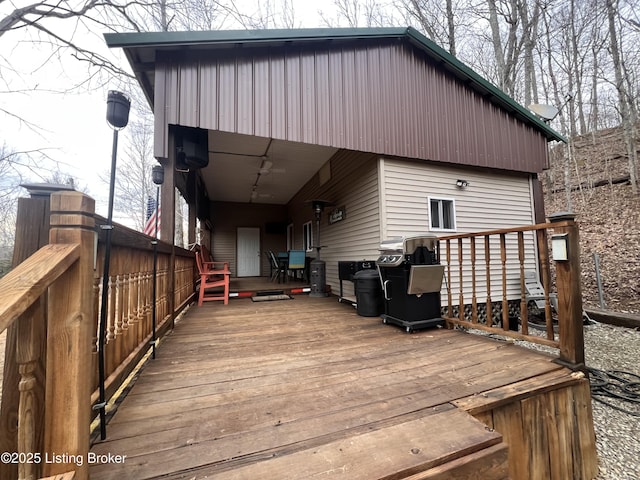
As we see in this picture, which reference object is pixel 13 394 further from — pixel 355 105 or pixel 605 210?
pixel 605 210

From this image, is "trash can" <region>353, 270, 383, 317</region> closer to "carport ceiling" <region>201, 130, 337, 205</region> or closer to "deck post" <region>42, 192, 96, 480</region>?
"carport ceiling" <region>201, 130, 337, 205</region>

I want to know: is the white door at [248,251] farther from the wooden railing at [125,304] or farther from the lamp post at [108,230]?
the lamp post at [108,230]

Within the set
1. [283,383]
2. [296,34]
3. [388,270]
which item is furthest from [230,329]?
[296,34]

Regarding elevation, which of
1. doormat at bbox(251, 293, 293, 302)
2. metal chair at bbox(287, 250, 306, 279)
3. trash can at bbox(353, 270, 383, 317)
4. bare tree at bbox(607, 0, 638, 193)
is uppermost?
bare tree at bbox(607, 0, 638, 193)

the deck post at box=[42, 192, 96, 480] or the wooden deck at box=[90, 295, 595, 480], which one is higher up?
the deck post at box=[42, 192, 96, 480]

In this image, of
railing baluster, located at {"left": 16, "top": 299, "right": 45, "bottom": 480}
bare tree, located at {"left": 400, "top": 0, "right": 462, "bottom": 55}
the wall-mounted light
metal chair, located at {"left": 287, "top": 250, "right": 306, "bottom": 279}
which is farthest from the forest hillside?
railing baluster, located at {"left": 16, "top": 299, "right": 45, "bottom": 480}

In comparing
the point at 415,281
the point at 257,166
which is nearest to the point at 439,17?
the point at 257,166

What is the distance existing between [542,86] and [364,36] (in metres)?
13.7

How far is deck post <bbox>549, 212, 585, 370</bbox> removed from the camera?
208 centimetres

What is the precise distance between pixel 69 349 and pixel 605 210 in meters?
15.3

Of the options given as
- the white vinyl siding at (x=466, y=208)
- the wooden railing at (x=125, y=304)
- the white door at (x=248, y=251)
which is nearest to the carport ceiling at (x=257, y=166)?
the white door at (x=248, y=251)

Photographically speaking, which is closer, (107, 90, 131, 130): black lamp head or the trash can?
(107, 90, 131, 130): black lamp head

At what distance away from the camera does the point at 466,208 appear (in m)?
5.72

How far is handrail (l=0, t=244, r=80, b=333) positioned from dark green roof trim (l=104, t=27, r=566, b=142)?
3.78m
